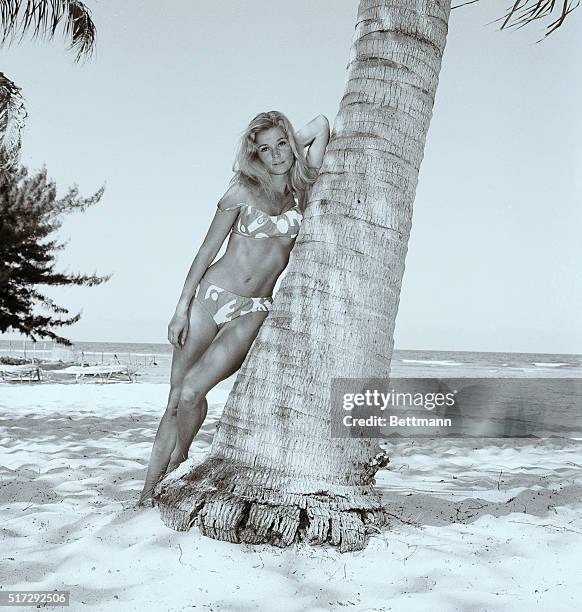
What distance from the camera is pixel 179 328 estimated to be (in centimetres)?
253

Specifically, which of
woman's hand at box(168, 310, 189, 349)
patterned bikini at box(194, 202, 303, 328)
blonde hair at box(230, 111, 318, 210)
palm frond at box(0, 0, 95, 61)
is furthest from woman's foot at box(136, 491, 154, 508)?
palm frond at box(0, 0, 95, 61)

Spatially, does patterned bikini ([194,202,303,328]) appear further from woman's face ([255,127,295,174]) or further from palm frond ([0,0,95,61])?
palm frond ([0,0,95,61])

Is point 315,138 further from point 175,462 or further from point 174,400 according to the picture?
point 175,462

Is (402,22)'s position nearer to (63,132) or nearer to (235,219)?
(235,219)

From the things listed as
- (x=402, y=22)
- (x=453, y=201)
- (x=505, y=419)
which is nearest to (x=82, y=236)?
(x=453, y=201)

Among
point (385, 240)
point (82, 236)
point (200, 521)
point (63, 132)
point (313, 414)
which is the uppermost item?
point (63, 132)

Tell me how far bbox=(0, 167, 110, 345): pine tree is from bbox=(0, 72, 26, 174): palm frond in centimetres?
141

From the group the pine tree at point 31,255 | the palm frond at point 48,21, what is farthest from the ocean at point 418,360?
the palm frond at point 48,21

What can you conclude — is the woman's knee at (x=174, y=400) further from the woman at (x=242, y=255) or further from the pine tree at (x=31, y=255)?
the pine tree at (x=31, y=255)

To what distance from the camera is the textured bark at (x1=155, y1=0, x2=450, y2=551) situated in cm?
204

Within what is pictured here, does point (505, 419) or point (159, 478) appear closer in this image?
point (159, 478)

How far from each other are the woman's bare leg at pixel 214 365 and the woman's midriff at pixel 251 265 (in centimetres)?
13

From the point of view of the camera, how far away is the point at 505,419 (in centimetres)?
770

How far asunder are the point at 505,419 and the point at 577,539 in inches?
221
